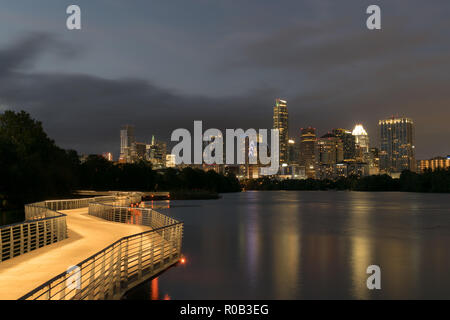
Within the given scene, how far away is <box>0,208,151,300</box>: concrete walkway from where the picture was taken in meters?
11.3

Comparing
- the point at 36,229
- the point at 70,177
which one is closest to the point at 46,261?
the point at 36,229

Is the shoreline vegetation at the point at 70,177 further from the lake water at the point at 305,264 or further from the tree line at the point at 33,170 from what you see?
the lake water at the point at 305,264

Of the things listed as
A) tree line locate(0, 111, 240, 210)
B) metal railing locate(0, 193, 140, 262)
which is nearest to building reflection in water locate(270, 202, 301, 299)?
metal railing locate(0, 193, 140, 262)

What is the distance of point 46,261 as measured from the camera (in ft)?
48.0

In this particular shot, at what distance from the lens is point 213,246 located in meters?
29.2

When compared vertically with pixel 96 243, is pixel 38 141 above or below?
above

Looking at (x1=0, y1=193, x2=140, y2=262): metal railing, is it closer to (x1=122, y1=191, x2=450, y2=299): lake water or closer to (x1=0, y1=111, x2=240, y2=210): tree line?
(x1=122, y1=191, x2=450, y2=299): lake water

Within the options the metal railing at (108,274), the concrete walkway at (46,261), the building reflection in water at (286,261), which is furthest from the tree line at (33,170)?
the metal railing at (108,274)

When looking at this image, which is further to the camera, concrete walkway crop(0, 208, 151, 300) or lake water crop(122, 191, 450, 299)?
lake water crop(122, 191, 450, 299)

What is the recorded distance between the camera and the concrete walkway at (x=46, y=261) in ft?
37.1

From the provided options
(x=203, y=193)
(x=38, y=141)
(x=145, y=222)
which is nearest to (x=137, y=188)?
(x=203, y=193)

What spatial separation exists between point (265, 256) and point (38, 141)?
1919 inches

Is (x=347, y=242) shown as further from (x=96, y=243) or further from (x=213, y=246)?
(x=96, y=243)

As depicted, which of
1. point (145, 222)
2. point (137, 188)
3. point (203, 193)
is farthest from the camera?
point (137, 188)
